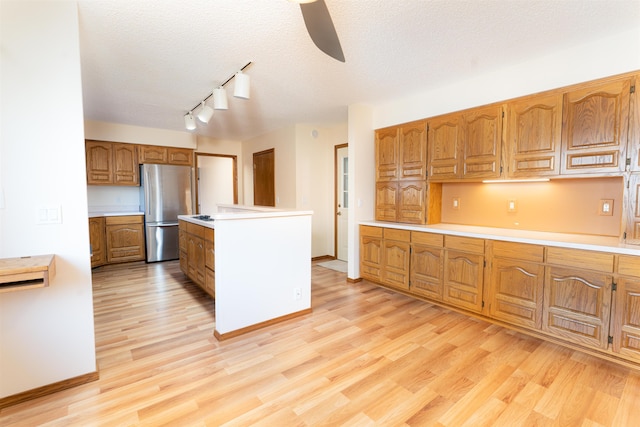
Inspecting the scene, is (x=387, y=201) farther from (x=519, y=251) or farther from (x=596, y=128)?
(x=596, y=128)

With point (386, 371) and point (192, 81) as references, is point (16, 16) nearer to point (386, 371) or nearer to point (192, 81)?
point (192, 81)

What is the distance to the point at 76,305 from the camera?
183cm

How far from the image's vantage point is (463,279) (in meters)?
2.91

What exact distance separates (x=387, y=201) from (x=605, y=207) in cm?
207

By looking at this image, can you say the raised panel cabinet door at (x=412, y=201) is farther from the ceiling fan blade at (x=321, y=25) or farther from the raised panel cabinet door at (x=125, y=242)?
the raised panel cabinet door at (x=125, y=242)

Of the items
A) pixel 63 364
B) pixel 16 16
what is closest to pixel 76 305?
pixel 63 364

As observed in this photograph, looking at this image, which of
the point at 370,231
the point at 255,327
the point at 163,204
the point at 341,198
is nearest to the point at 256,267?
the point at 255,327

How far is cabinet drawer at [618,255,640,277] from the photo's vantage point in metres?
1.96

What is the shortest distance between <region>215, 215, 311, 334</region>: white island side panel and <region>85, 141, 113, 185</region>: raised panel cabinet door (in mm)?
3822

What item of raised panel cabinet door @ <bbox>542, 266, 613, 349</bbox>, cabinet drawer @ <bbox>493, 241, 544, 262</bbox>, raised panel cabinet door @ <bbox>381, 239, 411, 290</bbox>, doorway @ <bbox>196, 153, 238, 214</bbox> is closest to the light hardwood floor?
raised panel cabinet door @ <bbox>542, 266, 613, 349</bbox>

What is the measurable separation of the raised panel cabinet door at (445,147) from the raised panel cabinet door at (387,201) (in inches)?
21.2

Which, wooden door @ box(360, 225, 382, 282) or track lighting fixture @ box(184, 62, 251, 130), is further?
wooden door @ box(360, 225, 382, 282)

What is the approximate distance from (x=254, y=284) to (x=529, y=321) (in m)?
2.39

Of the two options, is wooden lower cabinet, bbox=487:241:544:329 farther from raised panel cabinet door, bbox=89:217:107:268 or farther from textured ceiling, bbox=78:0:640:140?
raised panel cabinet door, bbox=89:217:107:268
